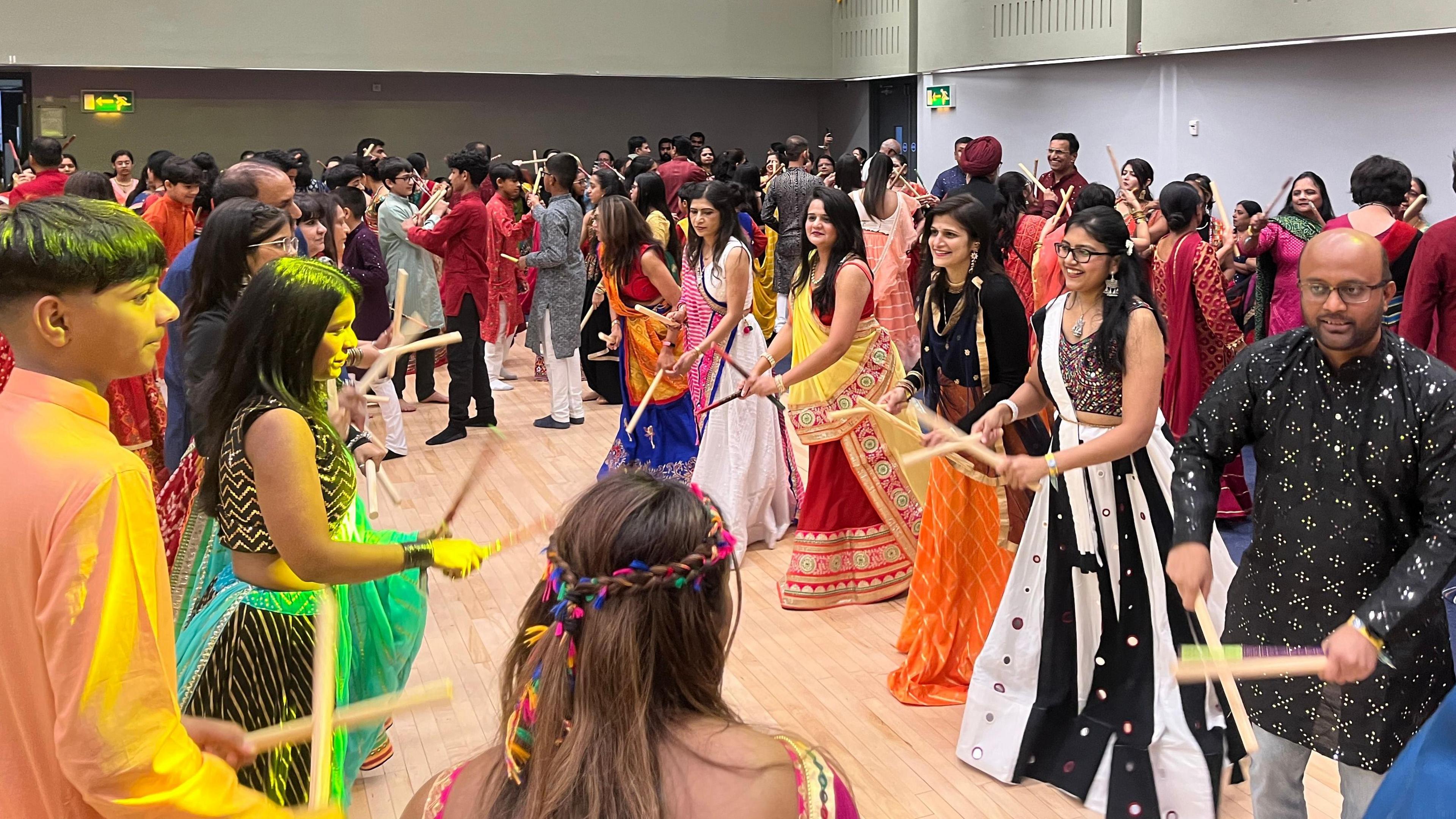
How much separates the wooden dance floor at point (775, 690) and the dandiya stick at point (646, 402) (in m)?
0.60

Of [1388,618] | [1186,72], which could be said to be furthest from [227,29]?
[1388,618]

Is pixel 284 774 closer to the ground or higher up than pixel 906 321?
closer to the ground

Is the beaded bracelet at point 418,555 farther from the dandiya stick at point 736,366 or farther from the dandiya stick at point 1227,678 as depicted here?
the dandiya stick at point 736,366

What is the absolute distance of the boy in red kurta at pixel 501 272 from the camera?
24.3 ft

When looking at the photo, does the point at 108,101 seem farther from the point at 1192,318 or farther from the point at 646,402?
the point at 1192,318

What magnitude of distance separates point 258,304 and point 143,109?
13736 mm

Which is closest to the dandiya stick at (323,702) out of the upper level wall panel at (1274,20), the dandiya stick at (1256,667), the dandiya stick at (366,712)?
the dandiya stick at (366,712)

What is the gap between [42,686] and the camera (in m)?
1.33

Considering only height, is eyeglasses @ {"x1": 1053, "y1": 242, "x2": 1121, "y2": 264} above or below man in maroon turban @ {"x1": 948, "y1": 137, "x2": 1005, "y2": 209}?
below

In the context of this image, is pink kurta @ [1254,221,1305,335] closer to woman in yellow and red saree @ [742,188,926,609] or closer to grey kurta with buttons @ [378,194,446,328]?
woman in yellow and red saree @ [742,188,926,609]

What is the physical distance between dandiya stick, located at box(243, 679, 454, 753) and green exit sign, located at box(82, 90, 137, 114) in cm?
1413

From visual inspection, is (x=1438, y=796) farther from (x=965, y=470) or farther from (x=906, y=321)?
(x=906, y=321)

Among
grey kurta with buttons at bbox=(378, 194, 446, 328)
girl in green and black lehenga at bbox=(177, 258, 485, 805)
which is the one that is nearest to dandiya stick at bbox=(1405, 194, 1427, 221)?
grey kurta with buttons at bbox=(378, 194, 446, 328)

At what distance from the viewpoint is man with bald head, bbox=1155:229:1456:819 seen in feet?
6.64
